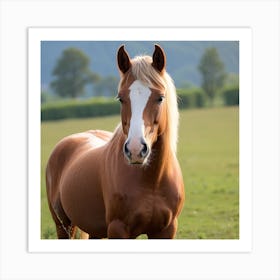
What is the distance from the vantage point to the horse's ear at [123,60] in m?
4.32

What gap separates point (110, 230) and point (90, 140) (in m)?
1.15

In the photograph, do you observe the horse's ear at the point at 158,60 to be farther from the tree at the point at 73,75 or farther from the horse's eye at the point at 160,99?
the tree at the point at 73,75

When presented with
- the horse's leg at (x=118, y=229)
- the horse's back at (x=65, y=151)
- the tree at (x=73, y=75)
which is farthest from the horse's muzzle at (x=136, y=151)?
the tree at (x=73, y=75)

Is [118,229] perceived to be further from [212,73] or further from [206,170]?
[206,170]

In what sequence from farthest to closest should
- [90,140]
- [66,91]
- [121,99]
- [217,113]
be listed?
[217,113] → [66,91] → [90,140] → [121,99]

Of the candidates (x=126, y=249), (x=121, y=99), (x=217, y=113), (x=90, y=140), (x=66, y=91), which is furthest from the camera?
(x=217, y=113)

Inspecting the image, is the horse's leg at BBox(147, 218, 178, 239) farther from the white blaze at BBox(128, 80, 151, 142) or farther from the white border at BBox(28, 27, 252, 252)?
the white blaze at BBox(128, 80, 151, 142)

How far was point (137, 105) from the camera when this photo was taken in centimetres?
419

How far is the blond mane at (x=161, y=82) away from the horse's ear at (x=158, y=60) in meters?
0.03

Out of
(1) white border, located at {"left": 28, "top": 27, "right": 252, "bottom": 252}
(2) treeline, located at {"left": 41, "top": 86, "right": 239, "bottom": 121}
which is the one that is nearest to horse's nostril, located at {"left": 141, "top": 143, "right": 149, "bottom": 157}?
(1) white border, located at {"left": 28, "top": 27, "right": 252, "bottom": 252}

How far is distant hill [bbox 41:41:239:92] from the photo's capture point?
510cm

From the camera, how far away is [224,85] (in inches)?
240
